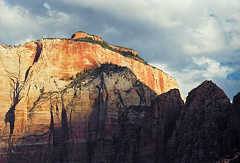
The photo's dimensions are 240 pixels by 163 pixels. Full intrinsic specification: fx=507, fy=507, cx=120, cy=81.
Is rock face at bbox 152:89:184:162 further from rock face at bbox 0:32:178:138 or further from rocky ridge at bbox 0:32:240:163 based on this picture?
rock face at bbox 0:32:178:138

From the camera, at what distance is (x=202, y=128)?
95938 mm

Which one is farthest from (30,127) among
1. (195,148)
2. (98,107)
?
(195,148)

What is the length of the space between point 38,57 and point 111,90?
26.9m

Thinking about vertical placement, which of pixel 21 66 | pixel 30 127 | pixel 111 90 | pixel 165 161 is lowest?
pixel 165 161

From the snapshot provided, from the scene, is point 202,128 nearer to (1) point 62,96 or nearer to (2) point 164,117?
(2) point 164,117

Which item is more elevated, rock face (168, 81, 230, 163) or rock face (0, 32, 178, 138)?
rock face (0, 32, 178, 138)

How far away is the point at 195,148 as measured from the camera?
94.1m

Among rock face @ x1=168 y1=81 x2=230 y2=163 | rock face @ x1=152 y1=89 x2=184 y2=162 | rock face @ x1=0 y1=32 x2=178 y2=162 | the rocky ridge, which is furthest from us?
rock face @ x1=0 y1=32 x2=178 y2=162

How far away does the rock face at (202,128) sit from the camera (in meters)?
91.1

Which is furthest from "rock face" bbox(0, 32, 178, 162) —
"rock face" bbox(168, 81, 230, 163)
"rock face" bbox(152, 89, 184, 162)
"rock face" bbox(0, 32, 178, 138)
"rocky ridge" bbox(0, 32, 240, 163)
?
"rock face" bbox(168, 81, 230, 163)

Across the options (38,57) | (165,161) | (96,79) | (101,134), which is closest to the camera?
(165,161)

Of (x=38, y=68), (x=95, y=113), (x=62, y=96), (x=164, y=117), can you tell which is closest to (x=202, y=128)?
(x=164, y=117)

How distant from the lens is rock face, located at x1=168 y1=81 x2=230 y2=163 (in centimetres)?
9106

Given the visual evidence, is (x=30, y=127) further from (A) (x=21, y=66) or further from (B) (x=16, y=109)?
(A) (x=21, y=66)
